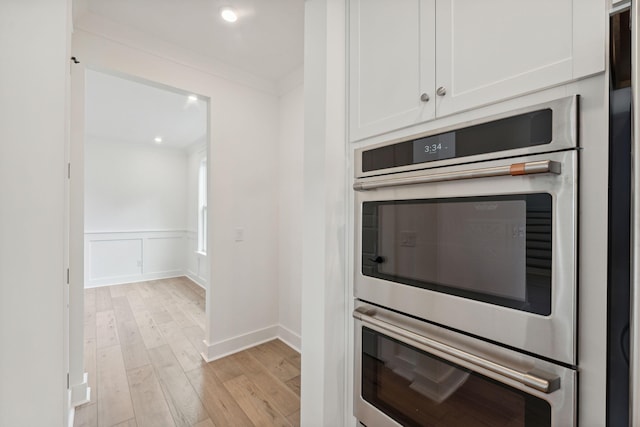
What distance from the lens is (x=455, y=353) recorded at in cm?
90

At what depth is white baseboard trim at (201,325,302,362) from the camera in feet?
8.02

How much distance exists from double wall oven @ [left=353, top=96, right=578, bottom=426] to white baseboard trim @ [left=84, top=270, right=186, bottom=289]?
5.42 m

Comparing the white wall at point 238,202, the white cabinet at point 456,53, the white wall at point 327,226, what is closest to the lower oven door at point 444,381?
the white wall at point 327,226

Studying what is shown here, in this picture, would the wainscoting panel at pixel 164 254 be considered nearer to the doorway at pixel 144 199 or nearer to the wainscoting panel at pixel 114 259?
the doorway at pixel 144 199

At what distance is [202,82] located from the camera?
240 centimetres

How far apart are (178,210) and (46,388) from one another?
17.2 ft

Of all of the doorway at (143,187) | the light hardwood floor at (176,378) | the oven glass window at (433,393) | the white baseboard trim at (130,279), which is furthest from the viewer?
the white baseboard trim at (130,279)

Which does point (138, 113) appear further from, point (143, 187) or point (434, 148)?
point (434, 148)

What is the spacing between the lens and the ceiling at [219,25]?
1.80 m

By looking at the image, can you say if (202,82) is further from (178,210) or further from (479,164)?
(178,210)

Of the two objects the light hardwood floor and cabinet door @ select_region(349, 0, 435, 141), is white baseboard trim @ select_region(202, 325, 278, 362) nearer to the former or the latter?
the light hardwood floor

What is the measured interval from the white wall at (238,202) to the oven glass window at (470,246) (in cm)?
172

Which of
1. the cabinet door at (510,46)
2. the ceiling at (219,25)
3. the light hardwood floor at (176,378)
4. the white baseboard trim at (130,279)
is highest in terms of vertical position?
the ceiling at (219,25)

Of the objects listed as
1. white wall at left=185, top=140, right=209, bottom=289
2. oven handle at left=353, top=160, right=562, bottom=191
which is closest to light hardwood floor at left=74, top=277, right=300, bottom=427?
oven handle at left=353, top=160, right=562, bottom=191
